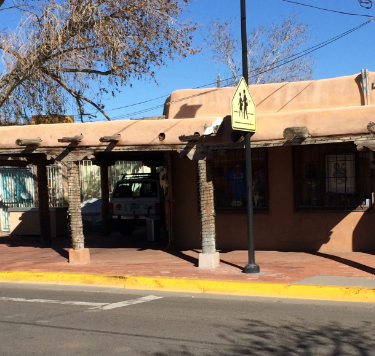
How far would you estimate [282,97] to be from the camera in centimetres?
1341

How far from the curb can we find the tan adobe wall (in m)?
5.30

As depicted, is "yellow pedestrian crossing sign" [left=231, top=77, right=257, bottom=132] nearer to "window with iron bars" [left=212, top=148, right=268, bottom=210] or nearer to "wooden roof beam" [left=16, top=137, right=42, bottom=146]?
"window with iron bars" [left=212, top=148, right=268, bottom=210]

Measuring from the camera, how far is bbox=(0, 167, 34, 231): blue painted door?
2014 cm

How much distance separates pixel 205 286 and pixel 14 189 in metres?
12.6

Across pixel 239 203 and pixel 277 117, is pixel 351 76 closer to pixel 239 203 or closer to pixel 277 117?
pixel 277 117

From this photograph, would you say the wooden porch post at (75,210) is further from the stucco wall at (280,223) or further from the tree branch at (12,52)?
the tree branch at (12,52)

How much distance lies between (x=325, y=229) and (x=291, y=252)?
1.00m

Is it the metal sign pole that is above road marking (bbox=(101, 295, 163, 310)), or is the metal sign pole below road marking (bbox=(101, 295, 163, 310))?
above

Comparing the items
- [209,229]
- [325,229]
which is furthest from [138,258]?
[325,229]

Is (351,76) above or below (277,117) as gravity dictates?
above

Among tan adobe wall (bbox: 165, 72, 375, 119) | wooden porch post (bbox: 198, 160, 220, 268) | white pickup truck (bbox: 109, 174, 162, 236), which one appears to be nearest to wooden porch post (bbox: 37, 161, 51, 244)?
white pickup truck (bbox: 109, 174, 162, 236)

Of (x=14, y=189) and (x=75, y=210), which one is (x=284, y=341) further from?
(x=14, y=189)

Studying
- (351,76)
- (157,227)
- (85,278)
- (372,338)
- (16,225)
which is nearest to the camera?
(372,338)

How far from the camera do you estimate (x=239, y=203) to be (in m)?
14.2
